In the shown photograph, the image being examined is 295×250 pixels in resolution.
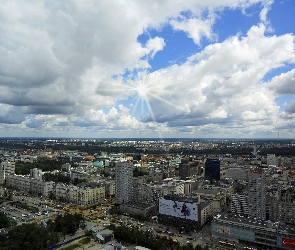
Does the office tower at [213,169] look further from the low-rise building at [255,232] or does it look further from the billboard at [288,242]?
the billboard at [288,242]

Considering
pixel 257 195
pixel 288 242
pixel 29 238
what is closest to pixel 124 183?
pixel 257 195

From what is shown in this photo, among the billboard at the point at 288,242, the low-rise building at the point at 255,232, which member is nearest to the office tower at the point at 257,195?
the low-rise building at the point at 255,232

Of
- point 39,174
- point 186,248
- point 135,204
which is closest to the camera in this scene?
point 186,248

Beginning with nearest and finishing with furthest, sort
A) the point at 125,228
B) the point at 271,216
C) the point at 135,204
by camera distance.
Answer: the point at 125,228
the point at 271,216
the point at 135,204

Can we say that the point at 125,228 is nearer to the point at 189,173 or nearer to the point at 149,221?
the point at 149,221

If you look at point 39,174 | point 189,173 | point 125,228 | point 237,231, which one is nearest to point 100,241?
point 125,228

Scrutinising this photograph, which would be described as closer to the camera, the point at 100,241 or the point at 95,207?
the point at 100,241
